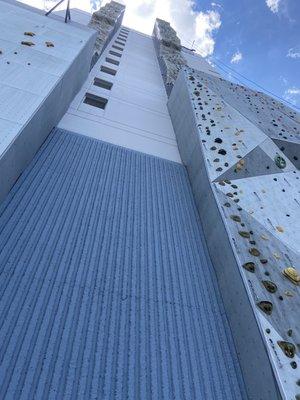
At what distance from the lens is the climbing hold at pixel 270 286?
457cm

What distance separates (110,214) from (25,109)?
7.90ft

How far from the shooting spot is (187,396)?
3627mm

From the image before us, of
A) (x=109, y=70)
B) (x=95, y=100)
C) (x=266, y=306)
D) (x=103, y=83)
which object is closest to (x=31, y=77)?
(x=95, y=100)

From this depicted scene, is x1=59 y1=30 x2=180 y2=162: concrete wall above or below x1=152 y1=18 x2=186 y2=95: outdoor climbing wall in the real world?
below

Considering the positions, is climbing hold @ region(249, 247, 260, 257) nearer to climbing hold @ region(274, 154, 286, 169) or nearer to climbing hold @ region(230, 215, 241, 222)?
climbing hold @ region(230, 215, 241, 222)

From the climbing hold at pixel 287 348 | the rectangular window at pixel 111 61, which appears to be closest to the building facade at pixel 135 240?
the climbing hold at pixel 287 348

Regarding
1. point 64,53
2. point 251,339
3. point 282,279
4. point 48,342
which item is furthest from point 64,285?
point 64,53

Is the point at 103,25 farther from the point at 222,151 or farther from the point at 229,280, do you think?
the point at 229,280

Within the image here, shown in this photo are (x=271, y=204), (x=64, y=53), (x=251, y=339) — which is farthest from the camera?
(x=64, y=53)

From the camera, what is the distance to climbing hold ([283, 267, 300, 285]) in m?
4.88

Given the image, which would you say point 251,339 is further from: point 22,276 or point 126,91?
point 126,91

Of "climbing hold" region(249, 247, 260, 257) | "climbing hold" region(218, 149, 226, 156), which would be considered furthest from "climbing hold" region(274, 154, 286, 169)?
"climbing hold" region(249, 247, 260, 257)

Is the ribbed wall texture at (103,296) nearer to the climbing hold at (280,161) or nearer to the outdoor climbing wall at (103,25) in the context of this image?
the climbing hold at (280,161)

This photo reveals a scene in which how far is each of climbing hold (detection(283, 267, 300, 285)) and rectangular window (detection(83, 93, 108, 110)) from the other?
7.99 metres
